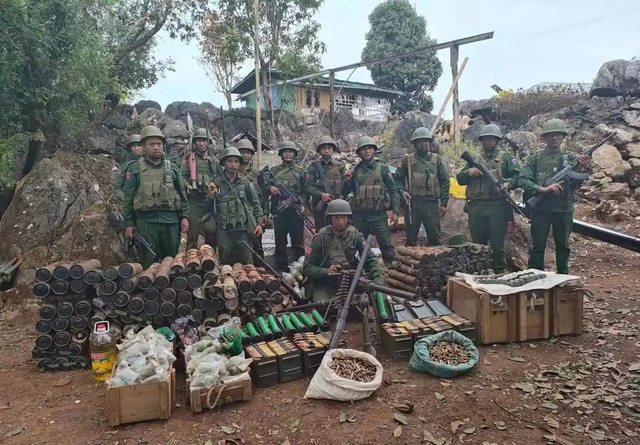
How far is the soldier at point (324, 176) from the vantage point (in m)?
7.87

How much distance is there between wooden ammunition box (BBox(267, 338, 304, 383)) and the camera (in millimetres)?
4438

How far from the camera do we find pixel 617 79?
58.7 feet

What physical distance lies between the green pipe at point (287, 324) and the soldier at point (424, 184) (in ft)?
11.2

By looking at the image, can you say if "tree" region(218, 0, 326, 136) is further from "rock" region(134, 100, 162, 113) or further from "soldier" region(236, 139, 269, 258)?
"soldier" region(236, 139, 269, 258)

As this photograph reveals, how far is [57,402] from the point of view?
4.28 metres

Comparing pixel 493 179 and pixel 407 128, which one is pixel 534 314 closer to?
pixel 493 179

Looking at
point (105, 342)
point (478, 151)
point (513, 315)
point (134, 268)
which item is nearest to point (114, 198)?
point (134, 268)

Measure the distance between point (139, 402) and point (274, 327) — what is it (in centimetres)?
164

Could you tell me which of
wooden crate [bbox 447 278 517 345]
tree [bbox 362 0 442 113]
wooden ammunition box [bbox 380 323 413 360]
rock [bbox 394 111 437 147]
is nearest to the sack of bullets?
wooden crate [bbox 447 278 517 345]

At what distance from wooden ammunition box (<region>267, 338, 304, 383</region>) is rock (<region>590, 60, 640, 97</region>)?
19.1 m

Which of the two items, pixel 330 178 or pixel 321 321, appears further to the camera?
pixel 330 178

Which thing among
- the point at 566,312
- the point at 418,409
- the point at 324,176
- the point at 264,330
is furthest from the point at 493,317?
the point at 324,176

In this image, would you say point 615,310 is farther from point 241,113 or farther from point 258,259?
point 241,113

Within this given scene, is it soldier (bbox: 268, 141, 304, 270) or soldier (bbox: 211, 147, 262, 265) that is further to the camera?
soldier (bbox: 268, 141, 304, 270)
